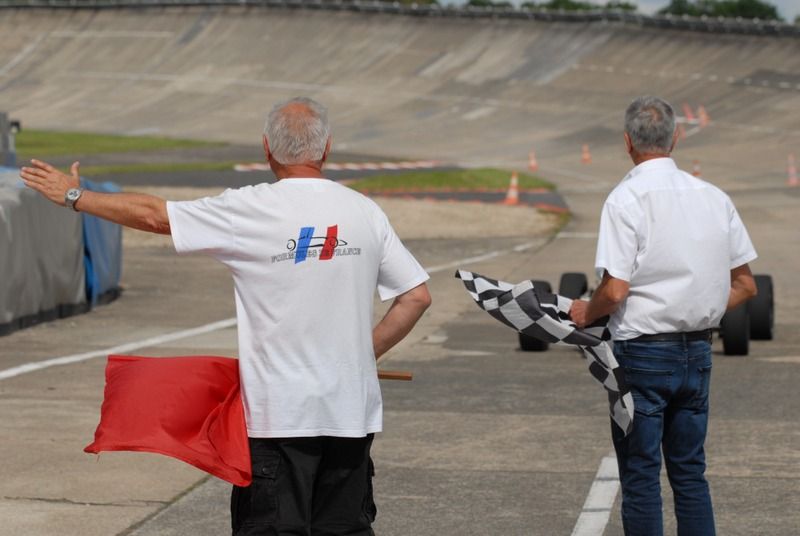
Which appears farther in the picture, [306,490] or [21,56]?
[21,56]

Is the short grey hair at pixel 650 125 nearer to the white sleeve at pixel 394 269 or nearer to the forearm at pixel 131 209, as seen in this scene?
the white sleeve at pixel 394 269

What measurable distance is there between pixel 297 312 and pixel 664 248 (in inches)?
63.5

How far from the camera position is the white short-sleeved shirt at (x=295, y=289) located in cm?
455

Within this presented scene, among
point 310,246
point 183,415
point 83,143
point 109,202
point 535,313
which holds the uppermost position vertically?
point 109,202

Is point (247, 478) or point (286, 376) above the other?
point (286, 376)

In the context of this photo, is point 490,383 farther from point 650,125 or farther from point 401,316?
point 401,316

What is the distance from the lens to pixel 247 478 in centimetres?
456

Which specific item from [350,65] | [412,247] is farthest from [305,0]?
[412,247]

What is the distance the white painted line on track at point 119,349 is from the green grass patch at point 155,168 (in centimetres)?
2602

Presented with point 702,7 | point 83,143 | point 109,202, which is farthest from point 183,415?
point 702,7

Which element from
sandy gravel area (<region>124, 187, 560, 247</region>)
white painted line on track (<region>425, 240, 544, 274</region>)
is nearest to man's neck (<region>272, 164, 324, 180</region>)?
white painted line on track (<region>425, 240, 544, 274</region>)

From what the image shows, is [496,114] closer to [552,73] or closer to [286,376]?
[552,73]

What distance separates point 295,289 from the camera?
4.57 metres

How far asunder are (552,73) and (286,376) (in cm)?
5999
